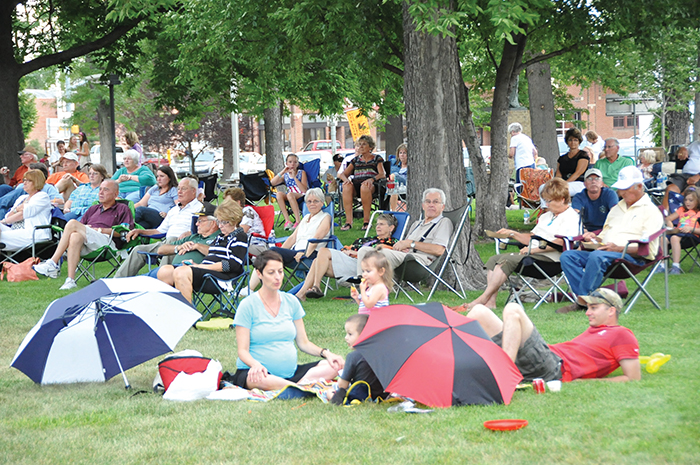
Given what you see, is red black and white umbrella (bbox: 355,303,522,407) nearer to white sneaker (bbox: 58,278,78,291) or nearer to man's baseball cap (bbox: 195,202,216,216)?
man's baseball cap (bbox: 195,202,216,216)

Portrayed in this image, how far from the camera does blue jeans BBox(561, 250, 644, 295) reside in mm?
6984

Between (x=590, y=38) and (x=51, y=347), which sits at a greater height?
(x=590, y=38)

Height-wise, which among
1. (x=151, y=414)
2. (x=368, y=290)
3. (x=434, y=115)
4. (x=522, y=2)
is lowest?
(x=151, y=414)

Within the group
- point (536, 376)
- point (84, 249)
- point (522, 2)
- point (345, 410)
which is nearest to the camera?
point (345, 410)

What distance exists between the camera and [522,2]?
7.31 meters

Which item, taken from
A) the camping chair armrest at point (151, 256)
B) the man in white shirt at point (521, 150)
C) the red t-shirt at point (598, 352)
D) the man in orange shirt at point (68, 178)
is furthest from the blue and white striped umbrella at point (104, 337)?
the man in white shirt at point (521, 150)

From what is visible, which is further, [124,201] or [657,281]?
[124,201]

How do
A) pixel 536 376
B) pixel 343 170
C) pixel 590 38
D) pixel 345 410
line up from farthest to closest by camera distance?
pixel 343 170 < pixel 590 38 < pixel 536 376 < pixel 345 410

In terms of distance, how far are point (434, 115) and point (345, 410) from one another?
475cm

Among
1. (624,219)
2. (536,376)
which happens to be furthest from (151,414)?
(624,219)

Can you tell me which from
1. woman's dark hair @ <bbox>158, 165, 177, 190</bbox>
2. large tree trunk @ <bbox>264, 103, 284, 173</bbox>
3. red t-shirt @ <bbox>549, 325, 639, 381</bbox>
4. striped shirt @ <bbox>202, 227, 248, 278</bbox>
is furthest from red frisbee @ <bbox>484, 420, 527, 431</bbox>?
large tree trunk @ <bbox>264, 103, 284, 173</bbox>

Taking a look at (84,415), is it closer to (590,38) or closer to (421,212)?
(421,212)

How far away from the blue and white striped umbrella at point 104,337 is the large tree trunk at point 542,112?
12573 millimetres

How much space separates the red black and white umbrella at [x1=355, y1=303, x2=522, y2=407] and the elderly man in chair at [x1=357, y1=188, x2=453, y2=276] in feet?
12.0
